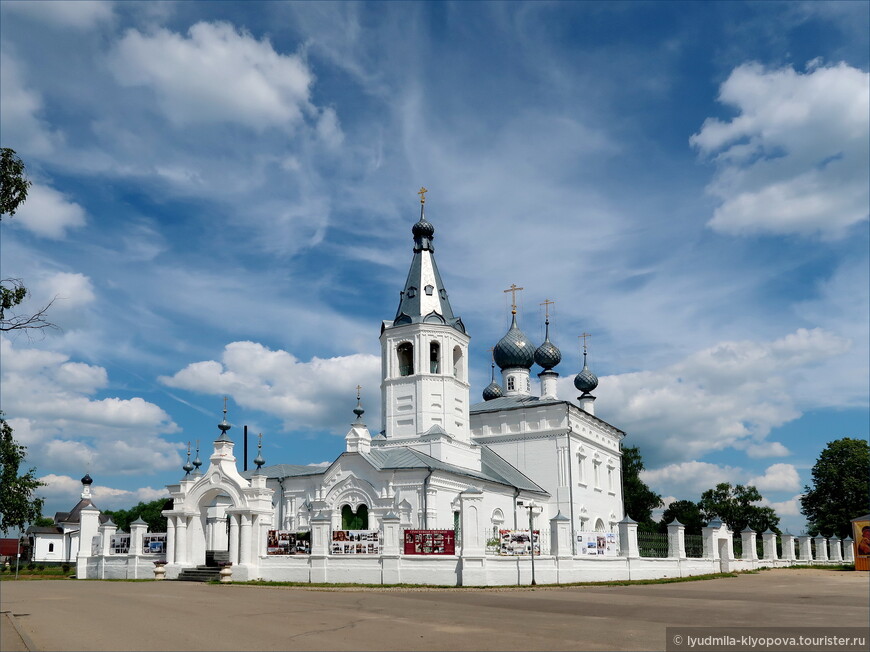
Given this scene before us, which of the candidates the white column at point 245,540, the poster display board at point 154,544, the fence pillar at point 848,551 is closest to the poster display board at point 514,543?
the white column at point 245,540

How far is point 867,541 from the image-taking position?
35.4 metres

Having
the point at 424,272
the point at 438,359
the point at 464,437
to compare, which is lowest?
the point at 464,437

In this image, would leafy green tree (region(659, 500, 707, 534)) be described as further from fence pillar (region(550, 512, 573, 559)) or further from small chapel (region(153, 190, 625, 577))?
fence pillar (region(550, 512, 573, 559))

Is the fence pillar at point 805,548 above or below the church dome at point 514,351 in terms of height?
below

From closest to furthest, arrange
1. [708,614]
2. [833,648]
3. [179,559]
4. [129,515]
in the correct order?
[833,648] < [708,614] < [179,559] < [129,515]

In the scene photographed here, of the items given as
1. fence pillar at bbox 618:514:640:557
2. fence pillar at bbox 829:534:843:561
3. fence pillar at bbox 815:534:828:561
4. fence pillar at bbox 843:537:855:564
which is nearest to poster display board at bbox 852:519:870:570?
fence pillar at bbox 815:534:828:561

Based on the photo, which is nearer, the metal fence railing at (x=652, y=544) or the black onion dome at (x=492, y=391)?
the metal fence railing at (x=652, y=544)

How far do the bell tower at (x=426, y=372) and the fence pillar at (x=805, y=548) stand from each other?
70.8 feet

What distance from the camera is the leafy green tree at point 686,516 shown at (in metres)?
54.2

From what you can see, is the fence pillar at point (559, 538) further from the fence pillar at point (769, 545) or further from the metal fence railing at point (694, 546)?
the fence pillar at point (769, 545)

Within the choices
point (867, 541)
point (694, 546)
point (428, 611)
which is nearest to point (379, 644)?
point (428, 611)

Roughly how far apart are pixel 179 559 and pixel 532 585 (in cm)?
1232

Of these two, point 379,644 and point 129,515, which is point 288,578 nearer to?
point 379,644

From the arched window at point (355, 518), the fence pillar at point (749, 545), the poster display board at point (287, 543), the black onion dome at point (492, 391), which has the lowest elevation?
the fence pillar at point (749, 545)
